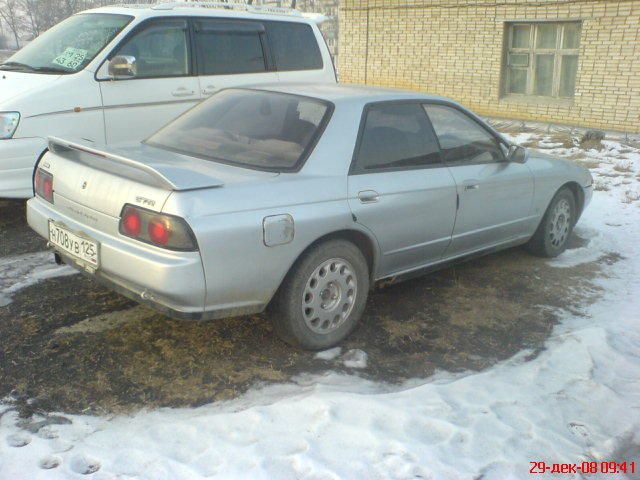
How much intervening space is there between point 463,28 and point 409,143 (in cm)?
943

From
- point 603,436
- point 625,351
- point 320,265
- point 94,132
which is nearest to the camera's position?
point 603,436

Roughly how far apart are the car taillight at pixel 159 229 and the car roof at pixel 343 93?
145cm

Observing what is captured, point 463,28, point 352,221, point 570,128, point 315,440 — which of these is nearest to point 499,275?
point 352,221

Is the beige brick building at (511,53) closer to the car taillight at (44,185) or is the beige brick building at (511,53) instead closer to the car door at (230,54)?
the car door at (230,54)

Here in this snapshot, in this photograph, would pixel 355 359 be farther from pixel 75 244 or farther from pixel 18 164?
pixel 18 164

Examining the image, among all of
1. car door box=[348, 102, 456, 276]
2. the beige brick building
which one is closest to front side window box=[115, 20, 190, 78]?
car door box=[348, 102, 456, 276]

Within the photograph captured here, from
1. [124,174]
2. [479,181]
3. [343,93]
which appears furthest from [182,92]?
[124,174]

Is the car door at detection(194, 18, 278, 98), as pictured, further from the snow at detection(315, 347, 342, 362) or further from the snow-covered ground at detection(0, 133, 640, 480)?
the snow-covered ground at detection(0, 133, 640, 480)

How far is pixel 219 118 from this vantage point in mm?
4477

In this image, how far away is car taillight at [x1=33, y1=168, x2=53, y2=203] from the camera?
160 inches

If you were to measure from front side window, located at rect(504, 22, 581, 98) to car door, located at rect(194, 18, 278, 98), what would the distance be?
6539 millimetres

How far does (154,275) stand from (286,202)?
781 millimetres

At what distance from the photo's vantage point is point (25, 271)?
16.5 ft

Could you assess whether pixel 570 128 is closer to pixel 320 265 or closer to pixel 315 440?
pixel 320 265
